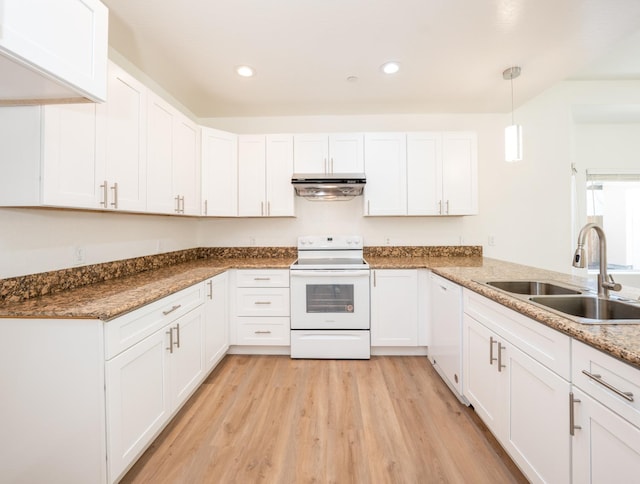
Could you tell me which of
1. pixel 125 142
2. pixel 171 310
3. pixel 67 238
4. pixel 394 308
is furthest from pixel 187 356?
pixel 394 308

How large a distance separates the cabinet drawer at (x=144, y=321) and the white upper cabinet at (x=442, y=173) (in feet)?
7.67

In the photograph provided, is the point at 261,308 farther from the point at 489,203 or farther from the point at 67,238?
the point at 489,203

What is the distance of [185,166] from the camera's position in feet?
8.38

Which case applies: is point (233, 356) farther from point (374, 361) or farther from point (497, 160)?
point (497, 160)

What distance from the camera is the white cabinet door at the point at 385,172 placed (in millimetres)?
2967

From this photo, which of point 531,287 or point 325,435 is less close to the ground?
point 531,287

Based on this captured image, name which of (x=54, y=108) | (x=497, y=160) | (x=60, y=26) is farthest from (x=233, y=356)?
(x=497, y=160)

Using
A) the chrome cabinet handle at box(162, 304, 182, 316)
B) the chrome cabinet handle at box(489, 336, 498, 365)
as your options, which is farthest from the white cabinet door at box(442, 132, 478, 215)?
the chrome cabinet handle at box(162, 304, 182, 316)

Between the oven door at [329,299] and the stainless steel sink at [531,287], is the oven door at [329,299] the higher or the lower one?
the lower one

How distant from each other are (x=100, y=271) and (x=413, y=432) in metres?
2.34

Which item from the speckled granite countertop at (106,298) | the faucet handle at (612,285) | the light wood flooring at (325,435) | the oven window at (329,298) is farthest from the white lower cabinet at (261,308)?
the faucet handle at (612,285)

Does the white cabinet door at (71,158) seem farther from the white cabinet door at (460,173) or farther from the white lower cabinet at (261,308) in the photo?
the white cabinet door at (460,173)

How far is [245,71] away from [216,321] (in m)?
2.18

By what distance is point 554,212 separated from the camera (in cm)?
310
